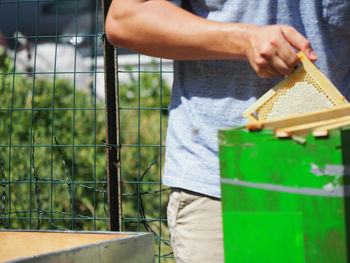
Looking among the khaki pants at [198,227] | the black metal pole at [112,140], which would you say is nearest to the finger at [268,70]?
the khaki pants at [198,227]

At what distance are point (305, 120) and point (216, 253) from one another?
44 cm

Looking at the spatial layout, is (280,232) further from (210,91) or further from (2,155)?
(2,155)

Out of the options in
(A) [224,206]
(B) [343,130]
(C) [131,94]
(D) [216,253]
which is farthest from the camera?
(C) [131,94]

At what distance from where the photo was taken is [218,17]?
1.17 m

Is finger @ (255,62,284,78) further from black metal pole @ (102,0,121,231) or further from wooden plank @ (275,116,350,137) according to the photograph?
black metal pole @ (102,0,121,231)

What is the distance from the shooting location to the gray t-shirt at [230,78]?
3.77 ft

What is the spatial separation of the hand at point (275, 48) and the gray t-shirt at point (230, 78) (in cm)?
15

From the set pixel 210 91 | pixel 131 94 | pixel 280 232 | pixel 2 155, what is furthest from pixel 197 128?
pixel 131 94

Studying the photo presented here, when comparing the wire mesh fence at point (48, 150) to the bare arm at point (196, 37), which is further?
the wire mesh fence at point (48, 150)

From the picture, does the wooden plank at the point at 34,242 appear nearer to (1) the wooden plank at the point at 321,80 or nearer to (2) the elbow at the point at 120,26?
(2) the elbow at the point at 120,26

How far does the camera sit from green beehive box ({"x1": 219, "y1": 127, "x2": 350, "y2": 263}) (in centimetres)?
84

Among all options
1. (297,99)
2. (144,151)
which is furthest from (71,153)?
(297,99)

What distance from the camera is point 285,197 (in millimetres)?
885

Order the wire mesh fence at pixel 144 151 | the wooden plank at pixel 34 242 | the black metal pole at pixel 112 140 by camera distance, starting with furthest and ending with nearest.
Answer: the wire mesh fence at pixel 144 151
the black metal pole at pixel 112 140
the wooden plank at pixel 34 242
